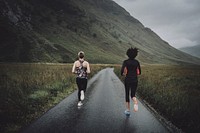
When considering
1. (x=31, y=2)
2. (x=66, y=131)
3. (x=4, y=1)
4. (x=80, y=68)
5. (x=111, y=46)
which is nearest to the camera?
(x=66, y=131)

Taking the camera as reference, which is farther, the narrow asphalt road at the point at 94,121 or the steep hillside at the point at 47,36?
Answer: the steep hillside at the point at 47,36

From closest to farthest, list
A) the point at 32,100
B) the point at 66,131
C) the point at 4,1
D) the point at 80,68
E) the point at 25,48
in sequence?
the point at 66,131
the point at 80,68
the point at 32,100
the point at 25,48
the point at 4,1

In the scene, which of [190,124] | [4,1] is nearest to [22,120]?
[190,124]

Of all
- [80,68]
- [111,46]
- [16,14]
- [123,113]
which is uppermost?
[16,14]

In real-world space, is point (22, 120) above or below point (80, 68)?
below

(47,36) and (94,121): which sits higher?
(47,36)

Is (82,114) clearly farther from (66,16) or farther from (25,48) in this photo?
(66,16)

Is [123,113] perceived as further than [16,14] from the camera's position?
No

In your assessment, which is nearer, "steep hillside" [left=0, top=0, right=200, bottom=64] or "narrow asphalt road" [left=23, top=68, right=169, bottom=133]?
"narrow asphalt road" [left=23, top=68, right=169, bottom=133]

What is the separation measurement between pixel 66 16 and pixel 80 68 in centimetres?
18905

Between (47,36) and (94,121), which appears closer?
(94,121)

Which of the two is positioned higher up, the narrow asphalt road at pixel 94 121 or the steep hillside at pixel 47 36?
the steep hillside at pixel 47 36

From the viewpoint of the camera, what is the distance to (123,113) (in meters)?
9.26

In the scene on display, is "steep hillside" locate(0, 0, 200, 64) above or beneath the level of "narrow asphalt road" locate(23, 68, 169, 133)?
above
